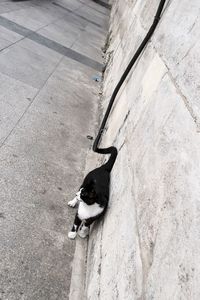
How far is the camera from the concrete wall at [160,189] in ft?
6.15

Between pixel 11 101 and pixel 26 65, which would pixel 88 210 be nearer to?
pixel 11 101

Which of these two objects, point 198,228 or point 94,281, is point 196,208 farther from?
point 94,281

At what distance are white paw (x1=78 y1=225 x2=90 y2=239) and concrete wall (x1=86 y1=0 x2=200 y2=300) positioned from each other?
0.12m

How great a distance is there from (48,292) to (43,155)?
2.07m

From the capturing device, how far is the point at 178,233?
1.92 metres

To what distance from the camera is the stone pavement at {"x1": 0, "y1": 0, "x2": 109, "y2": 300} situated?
315 cm

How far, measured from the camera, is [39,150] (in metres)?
4.85

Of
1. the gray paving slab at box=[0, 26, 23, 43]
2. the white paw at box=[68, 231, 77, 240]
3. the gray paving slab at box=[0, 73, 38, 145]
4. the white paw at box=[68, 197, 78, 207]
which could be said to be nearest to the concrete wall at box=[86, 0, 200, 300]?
the white paw at box=[68, 231, 77, 240]

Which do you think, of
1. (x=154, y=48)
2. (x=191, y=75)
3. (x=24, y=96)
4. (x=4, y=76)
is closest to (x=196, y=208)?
(x=191, y=75)

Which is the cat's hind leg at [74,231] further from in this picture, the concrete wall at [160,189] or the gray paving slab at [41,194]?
the concrete wall at [160,189]

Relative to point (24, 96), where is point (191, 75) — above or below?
above

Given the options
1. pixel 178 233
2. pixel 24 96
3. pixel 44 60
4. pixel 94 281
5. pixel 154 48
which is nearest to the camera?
pixel 178 233

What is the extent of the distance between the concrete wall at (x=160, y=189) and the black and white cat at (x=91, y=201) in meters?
0.08

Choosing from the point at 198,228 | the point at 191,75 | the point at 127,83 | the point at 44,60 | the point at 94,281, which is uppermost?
the point at 191,75
